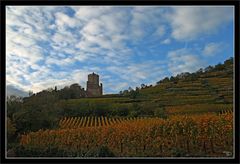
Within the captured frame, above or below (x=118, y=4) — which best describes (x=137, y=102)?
below

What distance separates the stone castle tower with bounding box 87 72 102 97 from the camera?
4.44 metres

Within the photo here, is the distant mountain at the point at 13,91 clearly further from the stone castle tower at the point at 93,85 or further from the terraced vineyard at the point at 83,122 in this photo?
the stone castle tower at the point at 93,85

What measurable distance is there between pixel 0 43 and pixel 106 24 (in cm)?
97

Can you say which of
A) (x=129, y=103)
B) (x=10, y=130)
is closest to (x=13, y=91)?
(x=10, y=130)

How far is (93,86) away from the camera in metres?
4.45

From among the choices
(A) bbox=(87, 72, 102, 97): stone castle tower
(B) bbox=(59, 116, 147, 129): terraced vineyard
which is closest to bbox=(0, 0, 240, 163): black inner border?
(B) bbox=(59, 116, 147, 129): terraced vineyard

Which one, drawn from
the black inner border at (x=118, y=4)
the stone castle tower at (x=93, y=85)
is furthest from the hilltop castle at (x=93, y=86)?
the black inner border at (x=118, y=4)

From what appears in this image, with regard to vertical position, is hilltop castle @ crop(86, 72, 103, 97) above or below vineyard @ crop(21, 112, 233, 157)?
above

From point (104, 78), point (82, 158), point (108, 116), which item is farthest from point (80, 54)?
point (82, 158)

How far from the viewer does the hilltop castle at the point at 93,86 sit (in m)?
4.44

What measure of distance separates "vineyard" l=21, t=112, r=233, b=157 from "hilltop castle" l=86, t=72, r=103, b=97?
229 millimetres

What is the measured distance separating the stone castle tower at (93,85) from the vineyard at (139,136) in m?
0.23

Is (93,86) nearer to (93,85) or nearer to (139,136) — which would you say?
(93,85)

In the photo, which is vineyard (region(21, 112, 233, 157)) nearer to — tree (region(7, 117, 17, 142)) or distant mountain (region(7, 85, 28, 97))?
tree (region(7, 117, 17, 142))
